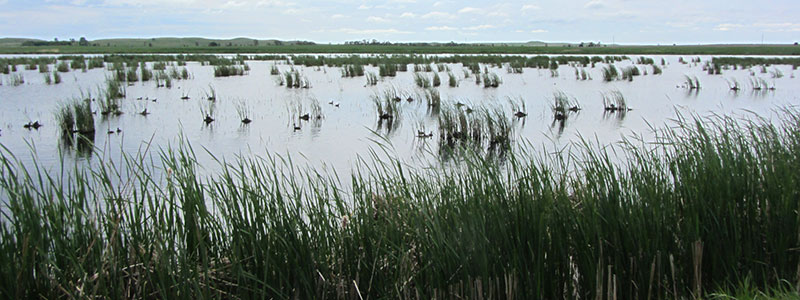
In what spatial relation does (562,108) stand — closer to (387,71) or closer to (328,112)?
(328,112)

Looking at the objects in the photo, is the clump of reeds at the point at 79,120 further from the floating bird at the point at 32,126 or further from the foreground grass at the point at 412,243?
the foreground grass at the point at 412,243

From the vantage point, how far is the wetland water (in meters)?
12.5

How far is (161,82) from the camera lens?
88.9 feet

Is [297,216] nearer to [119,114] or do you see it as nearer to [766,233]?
[766,233]

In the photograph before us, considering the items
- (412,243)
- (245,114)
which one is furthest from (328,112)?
(412,243)

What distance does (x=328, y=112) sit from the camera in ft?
59.7

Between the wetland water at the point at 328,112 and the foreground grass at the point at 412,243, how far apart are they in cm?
294

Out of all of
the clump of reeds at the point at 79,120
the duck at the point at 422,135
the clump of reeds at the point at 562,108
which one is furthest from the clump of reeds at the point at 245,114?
the clump of reeds at the point at 562,108

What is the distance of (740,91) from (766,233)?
22210 mm

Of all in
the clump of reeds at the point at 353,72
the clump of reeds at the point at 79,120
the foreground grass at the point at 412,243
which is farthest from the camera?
the clump of reeds at the point at 353,72

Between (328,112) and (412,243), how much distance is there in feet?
45.9

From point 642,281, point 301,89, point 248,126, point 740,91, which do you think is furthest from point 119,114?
point 740,91

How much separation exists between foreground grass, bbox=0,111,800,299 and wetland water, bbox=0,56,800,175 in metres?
2.94

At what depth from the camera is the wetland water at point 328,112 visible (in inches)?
492
